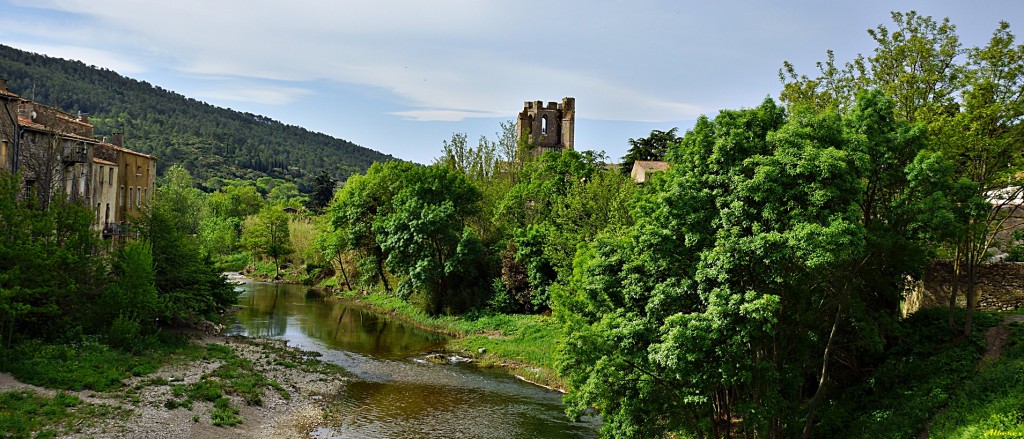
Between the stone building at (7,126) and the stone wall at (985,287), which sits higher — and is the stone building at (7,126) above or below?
above

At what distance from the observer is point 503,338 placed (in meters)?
43.8

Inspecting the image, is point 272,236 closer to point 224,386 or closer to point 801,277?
point 224,386

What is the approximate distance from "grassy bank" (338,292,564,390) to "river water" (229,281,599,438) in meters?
1.18

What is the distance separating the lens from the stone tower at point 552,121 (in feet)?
330

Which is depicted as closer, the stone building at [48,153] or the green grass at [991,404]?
the green grass at [991,404]

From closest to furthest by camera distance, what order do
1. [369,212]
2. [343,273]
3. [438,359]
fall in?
1. [438,359]
2. [369,212]
3. [343,273]

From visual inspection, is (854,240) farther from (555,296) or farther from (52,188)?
(52,188)

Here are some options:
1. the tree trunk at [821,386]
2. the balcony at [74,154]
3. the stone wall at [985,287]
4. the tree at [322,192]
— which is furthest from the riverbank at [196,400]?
the tree at [322,192]

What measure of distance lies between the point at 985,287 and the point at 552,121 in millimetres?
79398

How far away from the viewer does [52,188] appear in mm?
34281

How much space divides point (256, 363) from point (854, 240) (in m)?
27.0

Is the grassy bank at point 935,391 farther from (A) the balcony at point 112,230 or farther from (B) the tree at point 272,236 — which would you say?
(B) the tree at point 272,236

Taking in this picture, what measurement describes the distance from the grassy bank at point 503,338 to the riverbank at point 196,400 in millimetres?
8936

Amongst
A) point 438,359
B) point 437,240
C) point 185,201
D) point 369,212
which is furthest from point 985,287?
point 185,201
